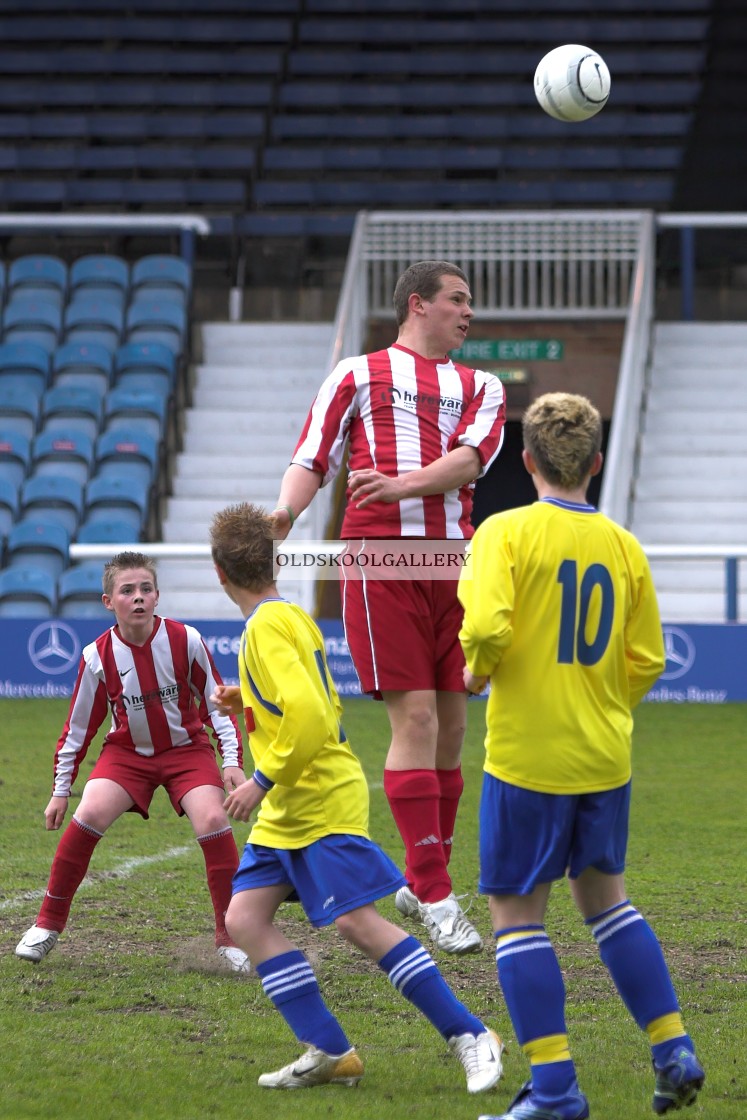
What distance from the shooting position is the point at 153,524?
46.3ft

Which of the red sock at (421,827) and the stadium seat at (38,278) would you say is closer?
the red sock at (421,827)

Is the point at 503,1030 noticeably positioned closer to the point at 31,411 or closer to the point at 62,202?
the point at 31,411

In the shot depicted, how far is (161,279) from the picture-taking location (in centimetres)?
1576

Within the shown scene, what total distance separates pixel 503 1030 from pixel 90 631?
7926 millimetres

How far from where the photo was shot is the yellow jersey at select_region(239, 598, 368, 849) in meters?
3.19

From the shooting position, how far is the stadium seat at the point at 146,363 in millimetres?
14828

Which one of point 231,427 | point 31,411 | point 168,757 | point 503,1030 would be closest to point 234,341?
point 231,427

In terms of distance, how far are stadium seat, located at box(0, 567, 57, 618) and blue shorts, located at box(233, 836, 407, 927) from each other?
9646 millimetres

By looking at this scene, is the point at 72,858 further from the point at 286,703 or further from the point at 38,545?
the point at 38,545

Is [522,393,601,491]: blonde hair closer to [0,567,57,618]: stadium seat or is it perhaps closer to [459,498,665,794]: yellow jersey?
[459,498,665,794]: yellow jersey

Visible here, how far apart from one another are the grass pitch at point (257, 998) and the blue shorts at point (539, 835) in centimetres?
50

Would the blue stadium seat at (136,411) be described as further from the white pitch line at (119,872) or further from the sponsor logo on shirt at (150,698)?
the sponsor logo on shirt at (150,698)

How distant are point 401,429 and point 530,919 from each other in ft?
5.88

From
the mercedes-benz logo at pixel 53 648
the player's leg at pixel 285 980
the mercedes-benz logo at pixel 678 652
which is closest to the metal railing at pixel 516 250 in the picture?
the mercedes-benz logo at pixel 678 652
